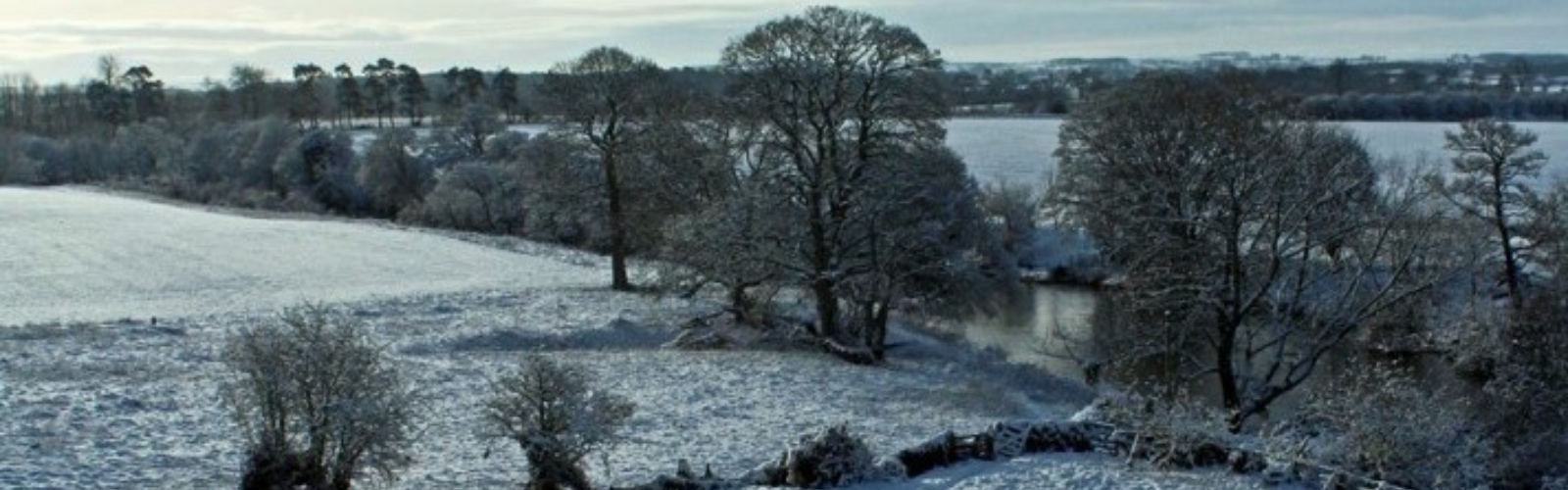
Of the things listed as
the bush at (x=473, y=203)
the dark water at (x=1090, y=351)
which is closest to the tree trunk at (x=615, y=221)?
the dark water at (x=1090, y=351)

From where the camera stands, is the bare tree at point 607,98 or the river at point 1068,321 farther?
the bare tree at point 607,98

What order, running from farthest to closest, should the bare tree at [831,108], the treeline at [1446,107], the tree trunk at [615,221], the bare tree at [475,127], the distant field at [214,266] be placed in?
the treeline at [1446,107]
the bare tree at [475,127]
the tree trunk at [615,221]
the distant field at [214,266]
the bare tree at [831,108]

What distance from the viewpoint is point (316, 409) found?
16.9 m

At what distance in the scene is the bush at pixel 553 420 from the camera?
1758 cm

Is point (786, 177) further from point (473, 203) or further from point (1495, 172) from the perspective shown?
point (473, 203)

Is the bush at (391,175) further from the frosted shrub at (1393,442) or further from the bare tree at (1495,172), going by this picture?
the frosted shrub at (1393,442)

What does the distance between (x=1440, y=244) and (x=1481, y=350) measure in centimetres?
213

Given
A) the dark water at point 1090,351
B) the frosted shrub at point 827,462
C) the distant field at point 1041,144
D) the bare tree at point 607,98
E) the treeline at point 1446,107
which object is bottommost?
the dark water at point 1090,351

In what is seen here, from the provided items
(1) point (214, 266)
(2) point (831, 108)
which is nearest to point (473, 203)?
(1) point (214, 266)

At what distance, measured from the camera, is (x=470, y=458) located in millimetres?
20703

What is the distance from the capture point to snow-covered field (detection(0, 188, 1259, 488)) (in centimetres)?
1970

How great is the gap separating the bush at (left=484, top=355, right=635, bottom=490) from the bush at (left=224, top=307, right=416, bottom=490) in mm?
1376

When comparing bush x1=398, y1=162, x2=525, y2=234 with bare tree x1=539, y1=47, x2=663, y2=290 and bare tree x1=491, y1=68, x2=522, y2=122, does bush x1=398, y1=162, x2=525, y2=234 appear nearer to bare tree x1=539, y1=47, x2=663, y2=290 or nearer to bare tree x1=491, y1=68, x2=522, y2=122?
bare tree x1=539, y1=47, x2=663, y2=290

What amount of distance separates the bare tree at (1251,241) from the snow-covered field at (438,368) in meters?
3.16
